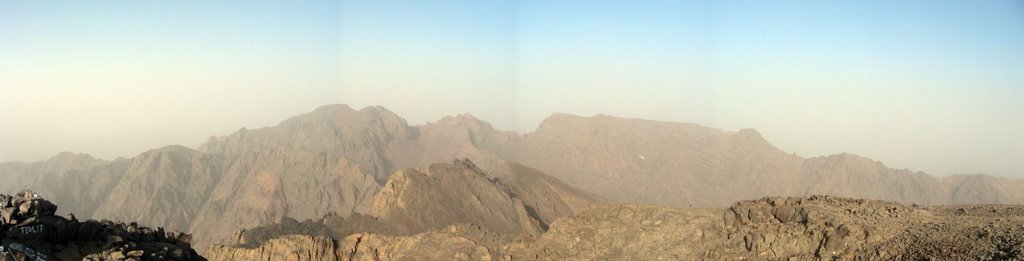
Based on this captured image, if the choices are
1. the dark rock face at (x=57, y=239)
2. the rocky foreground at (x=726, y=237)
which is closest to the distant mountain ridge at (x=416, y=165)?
the rocky foreground at (x=726, y=237)

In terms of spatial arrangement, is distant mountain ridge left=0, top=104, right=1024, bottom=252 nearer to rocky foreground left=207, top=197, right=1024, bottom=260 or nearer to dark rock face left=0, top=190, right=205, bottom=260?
rocky foreground left=207, top=197, right=1024, bottom=260

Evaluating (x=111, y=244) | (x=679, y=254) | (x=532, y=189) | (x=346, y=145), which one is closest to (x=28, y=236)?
(x=111, y=244)

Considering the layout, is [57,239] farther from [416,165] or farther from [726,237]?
[416,165]

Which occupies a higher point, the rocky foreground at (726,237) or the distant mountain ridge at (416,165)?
the rocky foreground at (726,237)

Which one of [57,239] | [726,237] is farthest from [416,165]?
[57,239]

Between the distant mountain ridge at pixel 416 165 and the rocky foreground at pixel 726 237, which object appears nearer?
the rocky foreground at pixel 726 237

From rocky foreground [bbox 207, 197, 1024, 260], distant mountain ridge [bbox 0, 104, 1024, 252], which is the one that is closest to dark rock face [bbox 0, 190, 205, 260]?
rocky foreground [bbox 207, 197, 1024, 260]

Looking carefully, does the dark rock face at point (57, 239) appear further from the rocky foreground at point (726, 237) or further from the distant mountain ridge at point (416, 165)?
the distant mountain ridge at point (416, 165)

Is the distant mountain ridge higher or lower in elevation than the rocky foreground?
lower
